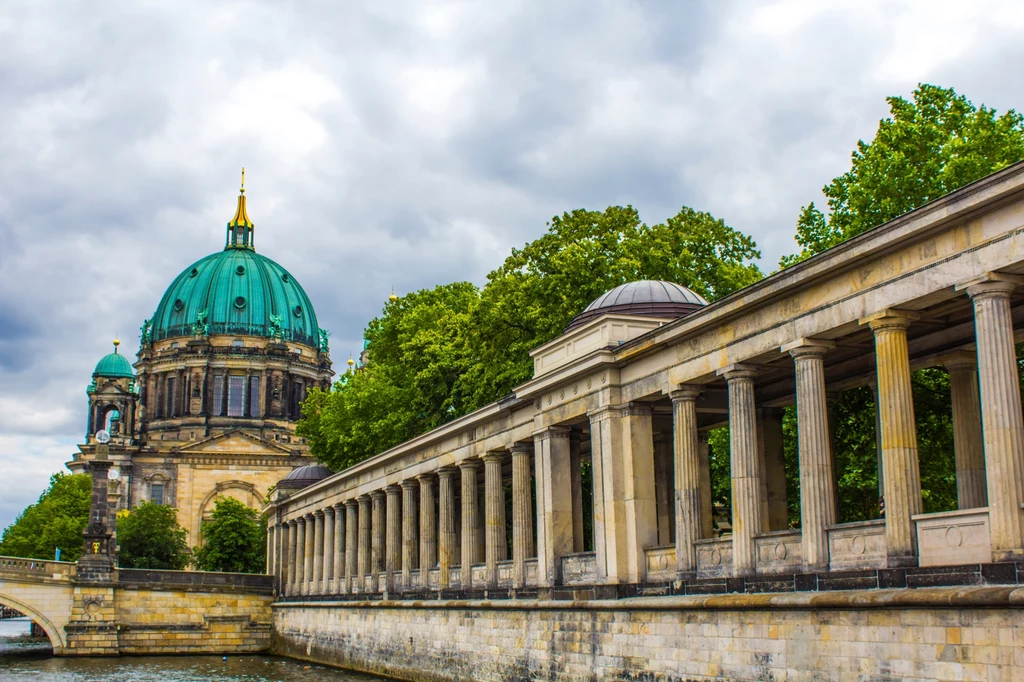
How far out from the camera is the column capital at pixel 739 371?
2105 centimetres

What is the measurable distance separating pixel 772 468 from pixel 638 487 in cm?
338

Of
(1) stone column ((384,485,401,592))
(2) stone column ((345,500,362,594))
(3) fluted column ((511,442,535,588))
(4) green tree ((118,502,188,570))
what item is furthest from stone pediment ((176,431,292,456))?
(3) fluted column ((511,442,535,588))

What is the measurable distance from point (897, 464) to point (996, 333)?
2.56m

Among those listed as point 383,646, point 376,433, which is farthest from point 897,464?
point 376,433

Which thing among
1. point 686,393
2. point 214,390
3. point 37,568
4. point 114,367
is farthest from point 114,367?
point 686,393

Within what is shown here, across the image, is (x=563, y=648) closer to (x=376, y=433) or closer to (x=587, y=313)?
(x=587, y=313)

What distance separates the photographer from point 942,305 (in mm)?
18125

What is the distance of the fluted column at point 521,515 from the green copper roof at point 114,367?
335ft

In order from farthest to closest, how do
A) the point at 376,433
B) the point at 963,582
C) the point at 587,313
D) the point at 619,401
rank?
1. the point at 376,433
2. the point at 587,313
3. the point at 619,401
4. the point at 963,582

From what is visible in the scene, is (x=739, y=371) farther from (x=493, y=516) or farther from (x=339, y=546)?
(x=339, y=546)

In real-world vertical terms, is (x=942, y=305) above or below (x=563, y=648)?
above

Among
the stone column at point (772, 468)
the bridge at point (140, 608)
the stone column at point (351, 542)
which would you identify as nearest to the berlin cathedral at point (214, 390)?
the bridge at point (140, 608)

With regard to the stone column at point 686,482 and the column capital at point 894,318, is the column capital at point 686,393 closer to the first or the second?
the stone column at point 686,482

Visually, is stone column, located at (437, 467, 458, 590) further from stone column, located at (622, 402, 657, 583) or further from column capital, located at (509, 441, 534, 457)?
stone column, located at (622, 402, 657, 583)
